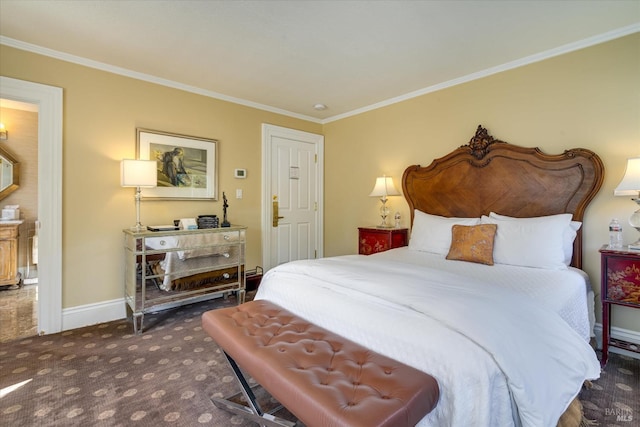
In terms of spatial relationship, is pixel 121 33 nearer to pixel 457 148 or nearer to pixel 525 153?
pixel 457 148

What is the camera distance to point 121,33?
240 centimetres

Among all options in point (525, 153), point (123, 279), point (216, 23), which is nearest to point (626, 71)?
point (525, 153)

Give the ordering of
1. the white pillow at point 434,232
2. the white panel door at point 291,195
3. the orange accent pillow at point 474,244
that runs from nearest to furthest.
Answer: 1. the orange accent pillow at point 474,244
2. the white pillow at point 434,232
3. the white panel door at point 291,195

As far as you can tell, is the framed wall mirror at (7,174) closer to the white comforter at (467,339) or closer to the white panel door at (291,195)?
the white panel door at (291,195)

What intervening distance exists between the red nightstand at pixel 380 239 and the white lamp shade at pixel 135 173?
238 centimetres

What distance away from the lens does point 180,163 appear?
339 cm

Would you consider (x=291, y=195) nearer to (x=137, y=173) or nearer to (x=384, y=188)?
(x=384, y=188)

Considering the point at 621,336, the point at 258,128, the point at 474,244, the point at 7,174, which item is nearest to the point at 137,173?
the point at 258,128

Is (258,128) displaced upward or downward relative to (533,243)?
upward

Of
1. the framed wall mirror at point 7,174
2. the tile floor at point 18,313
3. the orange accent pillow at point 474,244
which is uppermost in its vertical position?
the framed wall mirror at point 7,174

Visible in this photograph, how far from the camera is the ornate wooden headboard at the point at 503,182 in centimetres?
254

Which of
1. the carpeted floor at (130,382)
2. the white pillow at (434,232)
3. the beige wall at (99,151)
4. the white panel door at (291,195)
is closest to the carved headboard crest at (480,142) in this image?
the white pillow at (434,232)

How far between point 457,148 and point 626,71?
1335 millimetres

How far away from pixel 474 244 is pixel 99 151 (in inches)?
137
